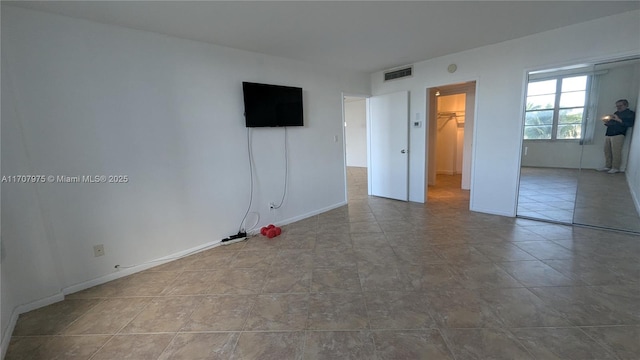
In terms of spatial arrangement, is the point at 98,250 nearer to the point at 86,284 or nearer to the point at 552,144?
the point at 86,284

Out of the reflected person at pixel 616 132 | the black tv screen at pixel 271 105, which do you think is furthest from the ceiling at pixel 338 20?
the reflected person at pixel 616 132

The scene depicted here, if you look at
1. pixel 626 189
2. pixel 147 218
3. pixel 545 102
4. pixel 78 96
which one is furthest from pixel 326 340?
pixel 626 189

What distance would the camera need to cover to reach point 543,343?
160 cm

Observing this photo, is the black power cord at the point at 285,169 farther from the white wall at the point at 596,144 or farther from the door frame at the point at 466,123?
the white wall at the point at 596,144

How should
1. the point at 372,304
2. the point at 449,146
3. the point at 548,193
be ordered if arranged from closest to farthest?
the point at 372,304 < the point at 548,193 < the point at 449,146

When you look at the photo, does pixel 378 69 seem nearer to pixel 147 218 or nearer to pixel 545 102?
pixel 545 102

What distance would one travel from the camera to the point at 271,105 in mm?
3494

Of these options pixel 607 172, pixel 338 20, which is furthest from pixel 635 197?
pixel 338 20

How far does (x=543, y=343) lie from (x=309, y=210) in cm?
314

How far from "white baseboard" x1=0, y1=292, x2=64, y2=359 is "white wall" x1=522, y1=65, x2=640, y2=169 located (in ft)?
18.0

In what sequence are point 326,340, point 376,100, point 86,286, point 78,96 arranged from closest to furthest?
1. point 326,340
2. point 78,96
3. point 86,286
4. point 376,100

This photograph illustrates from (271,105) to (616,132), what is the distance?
171 inches

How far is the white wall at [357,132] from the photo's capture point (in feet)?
29.9

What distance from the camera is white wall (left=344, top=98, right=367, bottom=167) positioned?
29.9 ft
